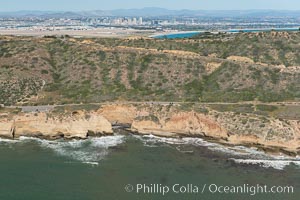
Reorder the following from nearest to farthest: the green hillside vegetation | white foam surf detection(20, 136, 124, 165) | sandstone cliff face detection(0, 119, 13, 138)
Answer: white foam surf detection(20, 136, 124, 165) → sandstone cliff face detection(0, 119, 13, 138) → the green hillside vegetation

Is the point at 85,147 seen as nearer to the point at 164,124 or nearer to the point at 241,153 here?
the point at 164,124

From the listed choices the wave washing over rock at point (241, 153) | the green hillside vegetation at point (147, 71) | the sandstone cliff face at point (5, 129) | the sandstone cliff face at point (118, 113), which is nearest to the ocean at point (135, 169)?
the wave washing over rock at point (241, 153)

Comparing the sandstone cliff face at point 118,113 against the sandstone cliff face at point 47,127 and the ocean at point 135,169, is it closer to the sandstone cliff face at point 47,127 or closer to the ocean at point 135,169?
the sandstone cliff face at point 47,127

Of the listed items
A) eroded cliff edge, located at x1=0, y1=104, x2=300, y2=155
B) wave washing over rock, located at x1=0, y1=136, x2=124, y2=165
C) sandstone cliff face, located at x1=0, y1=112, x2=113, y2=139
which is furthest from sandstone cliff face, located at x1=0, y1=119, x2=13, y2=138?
wave washing over rock, located at x1=0, y1=136, x2=124, y2=165

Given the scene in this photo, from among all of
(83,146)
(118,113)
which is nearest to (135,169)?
(83,146)

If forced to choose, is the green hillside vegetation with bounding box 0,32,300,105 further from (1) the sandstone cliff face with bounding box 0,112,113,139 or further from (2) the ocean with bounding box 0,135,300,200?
(2) the ocean with bounding box 0,135,300,200

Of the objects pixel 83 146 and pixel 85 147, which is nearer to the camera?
pixel 85 147
